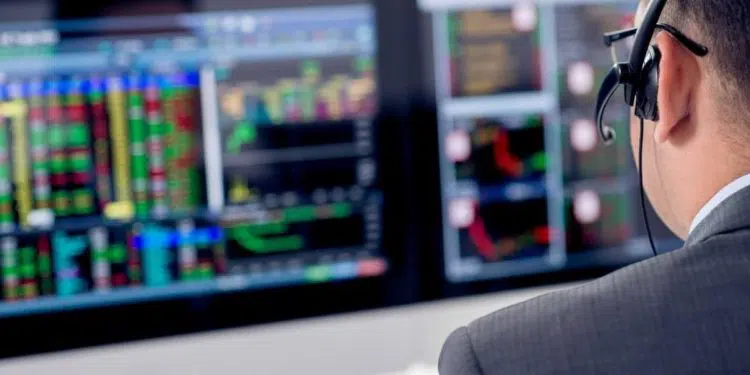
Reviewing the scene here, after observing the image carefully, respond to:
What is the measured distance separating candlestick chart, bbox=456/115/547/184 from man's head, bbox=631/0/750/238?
759 millimetres

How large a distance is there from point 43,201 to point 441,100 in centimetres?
61

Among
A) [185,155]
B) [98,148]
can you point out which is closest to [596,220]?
[185,155]

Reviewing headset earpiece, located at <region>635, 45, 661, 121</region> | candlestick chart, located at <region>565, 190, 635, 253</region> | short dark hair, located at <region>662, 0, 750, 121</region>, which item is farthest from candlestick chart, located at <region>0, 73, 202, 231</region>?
short dark hair, located at <region>662, 0, 750, 121</region>

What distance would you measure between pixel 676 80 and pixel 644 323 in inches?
8.5

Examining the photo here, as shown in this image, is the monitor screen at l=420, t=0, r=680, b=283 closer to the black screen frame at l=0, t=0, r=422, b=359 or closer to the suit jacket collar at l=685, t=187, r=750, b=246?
the black screen frame at l=0, t=0, r=422, b=359

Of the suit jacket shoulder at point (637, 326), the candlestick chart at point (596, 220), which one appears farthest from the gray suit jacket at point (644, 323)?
the candlestick chart at point (596, 220)

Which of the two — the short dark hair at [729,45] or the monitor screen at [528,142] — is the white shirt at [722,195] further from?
the monitor screen at [528,142]

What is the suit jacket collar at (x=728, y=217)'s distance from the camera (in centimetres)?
77

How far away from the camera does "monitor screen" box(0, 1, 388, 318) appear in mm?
1422

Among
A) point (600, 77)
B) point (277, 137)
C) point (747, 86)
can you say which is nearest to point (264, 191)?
point (277, 137)

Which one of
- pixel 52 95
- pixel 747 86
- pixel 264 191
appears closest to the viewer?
pixel 747 86

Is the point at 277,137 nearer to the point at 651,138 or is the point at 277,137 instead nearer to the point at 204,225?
the point at 204,225

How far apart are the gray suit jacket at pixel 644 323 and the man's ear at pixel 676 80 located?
0.29 ft

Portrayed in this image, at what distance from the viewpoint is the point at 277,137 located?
1533mm
